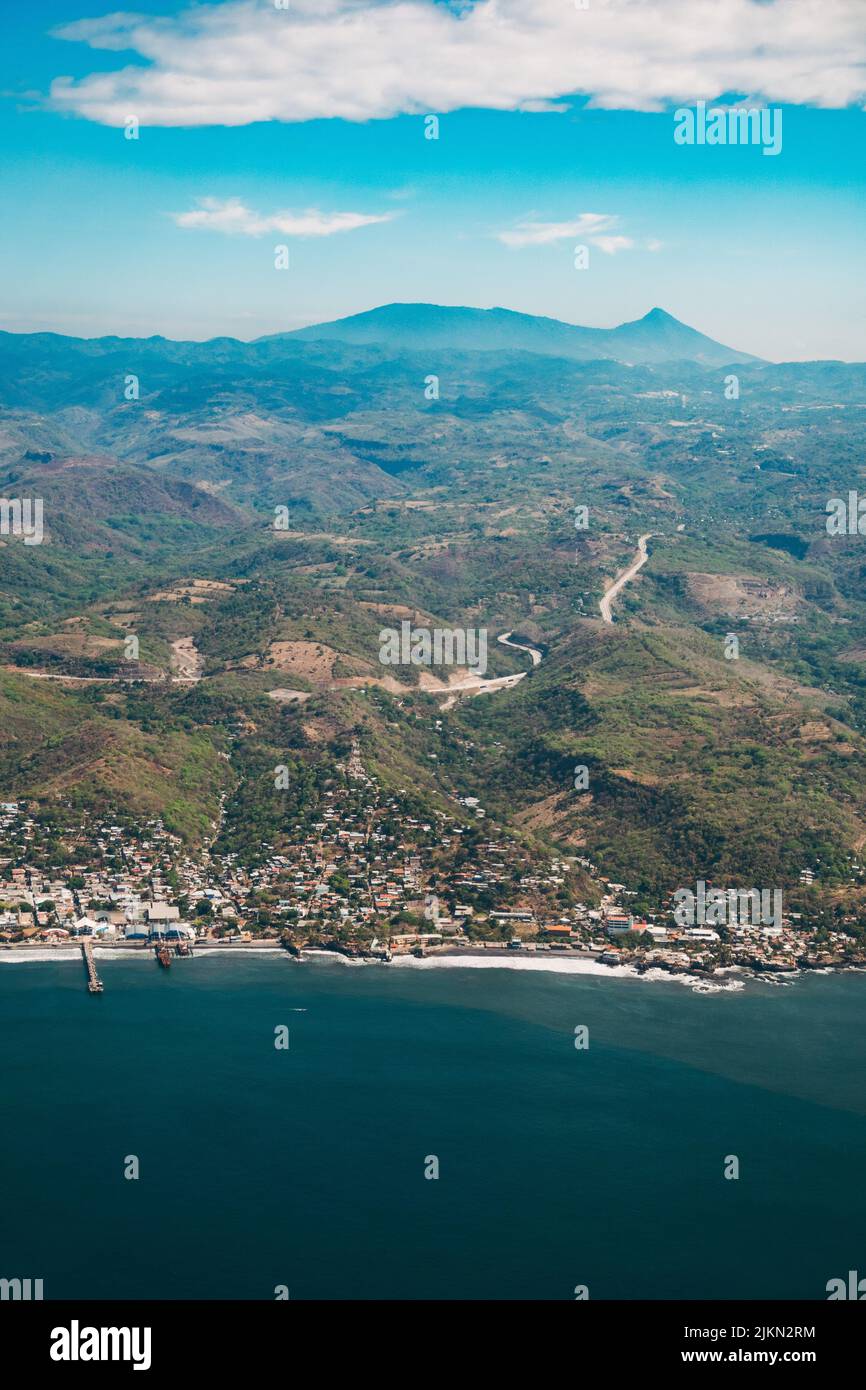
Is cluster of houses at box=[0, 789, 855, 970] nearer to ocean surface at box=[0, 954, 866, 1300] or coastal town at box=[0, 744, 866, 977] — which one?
coastal town at box=[0, 744, 866, 977]

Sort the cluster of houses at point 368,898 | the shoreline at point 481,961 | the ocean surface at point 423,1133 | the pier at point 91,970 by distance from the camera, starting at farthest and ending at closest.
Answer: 1. the cluster of houses at point 368,898
2. the shoreline at point 481,961
3. the pier at point 91,970
4. the ocean surface at point 423,1133

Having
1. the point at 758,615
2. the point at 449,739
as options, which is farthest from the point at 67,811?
the point at 758,615

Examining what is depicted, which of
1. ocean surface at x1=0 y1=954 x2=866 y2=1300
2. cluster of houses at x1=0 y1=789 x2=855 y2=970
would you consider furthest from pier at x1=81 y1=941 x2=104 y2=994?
cluster of houses at x1=0 y1=789 x2=855 y2=970

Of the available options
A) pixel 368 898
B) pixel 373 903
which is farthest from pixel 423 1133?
pixel 368 898

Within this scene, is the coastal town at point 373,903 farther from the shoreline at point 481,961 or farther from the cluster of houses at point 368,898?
the shoreline at point 481,961

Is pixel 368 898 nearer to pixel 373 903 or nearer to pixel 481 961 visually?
pixel 373 903

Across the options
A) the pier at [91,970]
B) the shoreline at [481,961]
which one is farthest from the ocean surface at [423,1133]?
the shoreline at [481,961]
